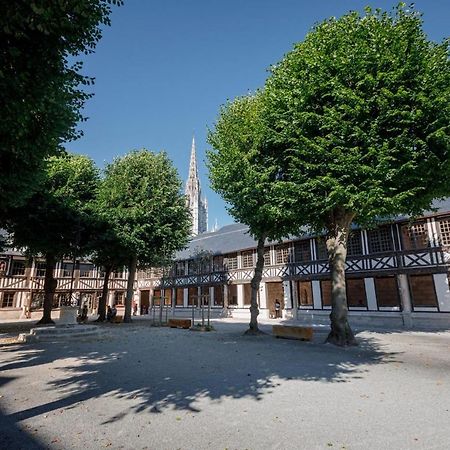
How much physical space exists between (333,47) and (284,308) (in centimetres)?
2083

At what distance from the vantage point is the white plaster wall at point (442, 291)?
1881 cm

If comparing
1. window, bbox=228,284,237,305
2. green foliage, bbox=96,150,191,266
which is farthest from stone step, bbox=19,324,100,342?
window, bbox=228,284,237,305

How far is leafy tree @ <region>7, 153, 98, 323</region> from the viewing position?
18156 mm

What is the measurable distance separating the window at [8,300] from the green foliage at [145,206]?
17.3 m

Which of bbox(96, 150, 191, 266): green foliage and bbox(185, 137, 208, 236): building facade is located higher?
bbox(185, 137, 208, 236): building facade

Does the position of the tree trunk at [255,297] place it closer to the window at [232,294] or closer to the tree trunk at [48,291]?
the tree trunk at [48,291]

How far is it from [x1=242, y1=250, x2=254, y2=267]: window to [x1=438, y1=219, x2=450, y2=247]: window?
15349mm

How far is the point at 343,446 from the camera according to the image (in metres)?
4.26

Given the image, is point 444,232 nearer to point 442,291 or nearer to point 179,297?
point 442,291

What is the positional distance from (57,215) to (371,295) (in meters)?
21.0

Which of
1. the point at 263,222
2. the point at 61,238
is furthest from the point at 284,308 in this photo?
the point at 61,238

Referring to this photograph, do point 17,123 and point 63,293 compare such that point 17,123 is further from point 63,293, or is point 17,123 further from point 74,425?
point 63,293

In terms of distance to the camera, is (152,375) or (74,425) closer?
(74,425)

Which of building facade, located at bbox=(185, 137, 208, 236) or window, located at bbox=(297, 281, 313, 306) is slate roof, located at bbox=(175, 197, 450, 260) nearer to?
window, located at bbox=(297, 281, 313, 306)
